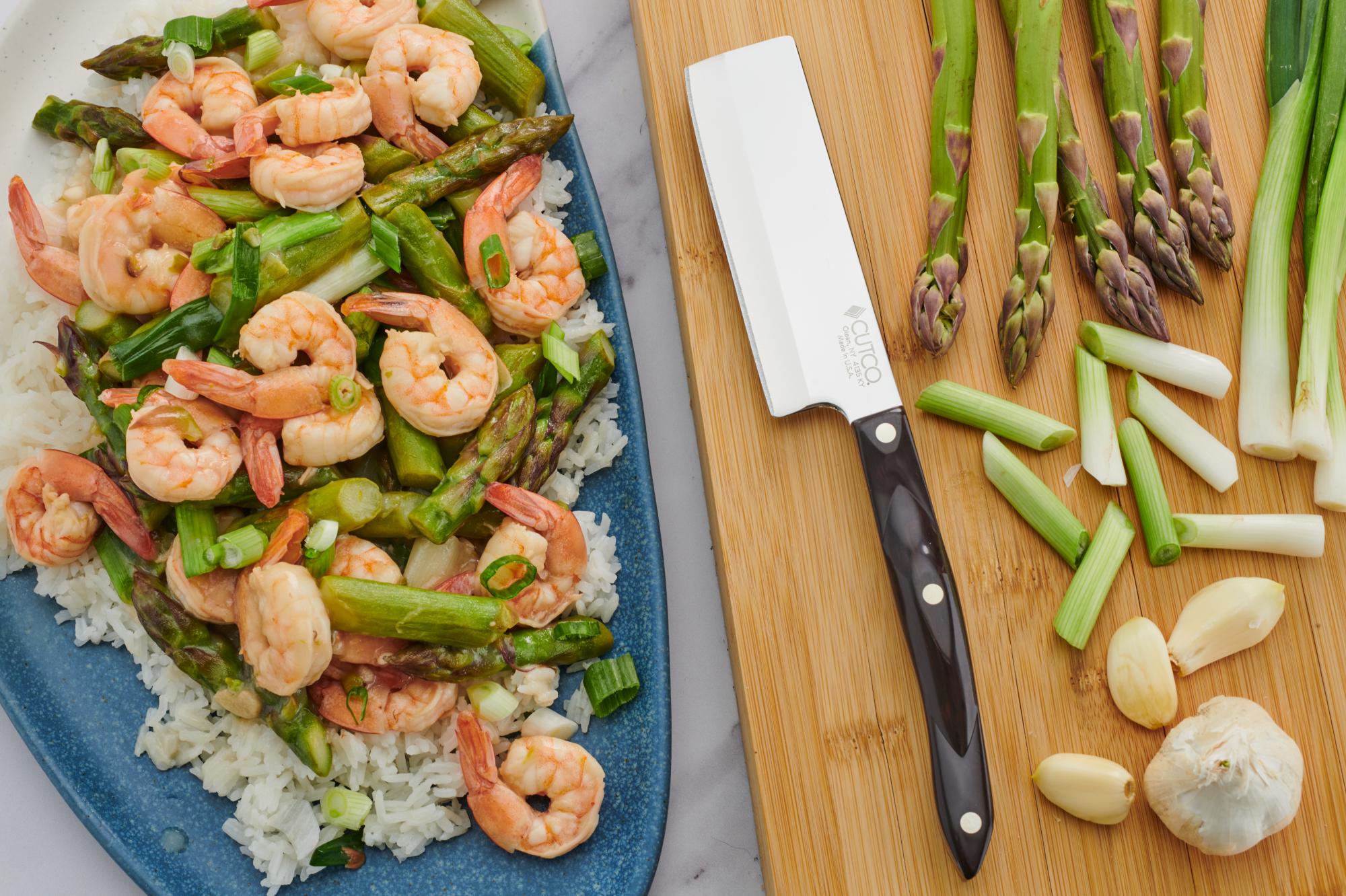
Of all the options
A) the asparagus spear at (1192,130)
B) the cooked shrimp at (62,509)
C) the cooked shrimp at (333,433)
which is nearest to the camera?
the cooked shrimp at (333,433)

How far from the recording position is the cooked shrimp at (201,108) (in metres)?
2.28

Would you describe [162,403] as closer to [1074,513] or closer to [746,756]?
[746,756]

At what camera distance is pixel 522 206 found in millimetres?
2416

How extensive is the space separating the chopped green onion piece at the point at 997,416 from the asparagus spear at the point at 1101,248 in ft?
1.03

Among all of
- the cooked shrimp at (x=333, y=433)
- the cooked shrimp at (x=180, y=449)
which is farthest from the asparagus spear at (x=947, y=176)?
the cooked shrimp at (x=180, y=449)

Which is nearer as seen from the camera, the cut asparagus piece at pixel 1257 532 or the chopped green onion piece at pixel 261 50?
the cut asparagus piece at pixel 1257 532

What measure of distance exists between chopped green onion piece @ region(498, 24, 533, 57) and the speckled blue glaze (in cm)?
122

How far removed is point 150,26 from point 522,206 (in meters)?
1.06

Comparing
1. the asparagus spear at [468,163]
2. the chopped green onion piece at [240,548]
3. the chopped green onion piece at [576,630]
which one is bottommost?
the chopped green onion piece at [576,630]

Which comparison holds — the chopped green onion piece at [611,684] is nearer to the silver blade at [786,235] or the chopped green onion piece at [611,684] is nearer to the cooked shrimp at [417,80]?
the silver blade at [786,235]

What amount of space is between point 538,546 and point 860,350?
0.87 meters

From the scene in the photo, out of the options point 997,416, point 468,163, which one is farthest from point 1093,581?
point 468,163

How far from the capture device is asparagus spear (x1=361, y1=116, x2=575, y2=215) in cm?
227

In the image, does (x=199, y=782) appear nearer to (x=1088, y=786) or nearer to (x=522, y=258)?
A: (x=522, y=258)
